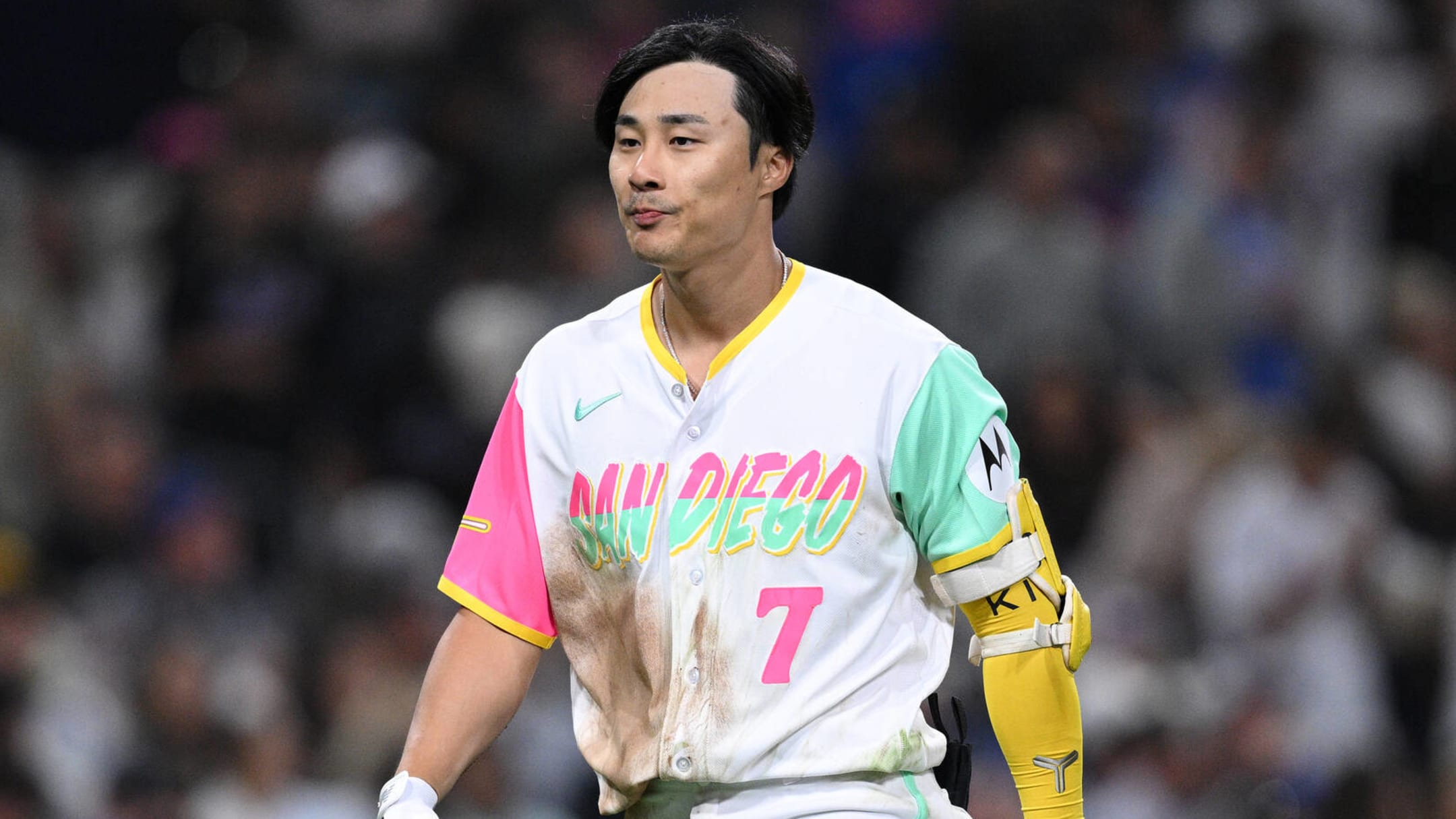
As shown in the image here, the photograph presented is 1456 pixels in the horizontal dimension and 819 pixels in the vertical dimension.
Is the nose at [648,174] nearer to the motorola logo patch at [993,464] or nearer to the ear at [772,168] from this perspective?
the ear at [772,168]

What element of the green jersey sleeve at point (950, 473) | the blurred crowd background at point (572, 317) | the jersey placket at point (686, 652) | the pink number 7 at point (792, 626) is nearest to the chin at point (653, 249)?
the jersey placket at point (686, 652)

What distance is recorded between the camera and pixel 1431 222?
7.92m

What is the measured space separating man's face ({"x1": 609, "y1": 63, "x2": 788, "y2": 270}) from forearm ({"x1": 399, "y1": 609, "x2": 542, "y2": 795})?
27.1 inches

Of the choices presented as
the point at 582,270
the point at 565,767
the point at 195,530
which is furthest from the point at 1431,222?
the point at 195,530

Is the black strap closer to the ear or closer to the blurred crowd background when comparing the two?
the ear

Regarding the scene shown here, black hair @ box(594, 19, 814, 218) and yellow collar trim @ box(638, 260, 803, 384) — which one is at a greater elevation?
black hair @ box(594, 19, 814, 218)

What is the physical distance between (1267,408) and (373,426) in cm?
335

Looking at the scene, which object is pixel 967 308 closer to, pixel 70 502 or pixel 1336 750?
pixel 1336 750

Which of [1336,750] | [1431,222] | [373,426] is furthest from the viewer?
[1431,222]

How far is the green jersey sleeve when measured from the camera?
308cm

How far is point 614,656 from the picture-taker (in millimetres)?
3225

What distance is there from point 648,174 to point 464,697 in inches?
35.7

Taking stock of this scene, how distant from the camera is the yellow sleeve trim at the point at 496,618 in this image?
10.7 ft

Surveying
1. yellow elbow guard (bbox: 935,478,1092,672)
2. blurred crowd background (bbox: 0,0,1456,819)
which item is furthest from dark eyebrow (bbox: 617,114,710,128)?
blurred crowd background (bbox: 0,0,1456,819)
